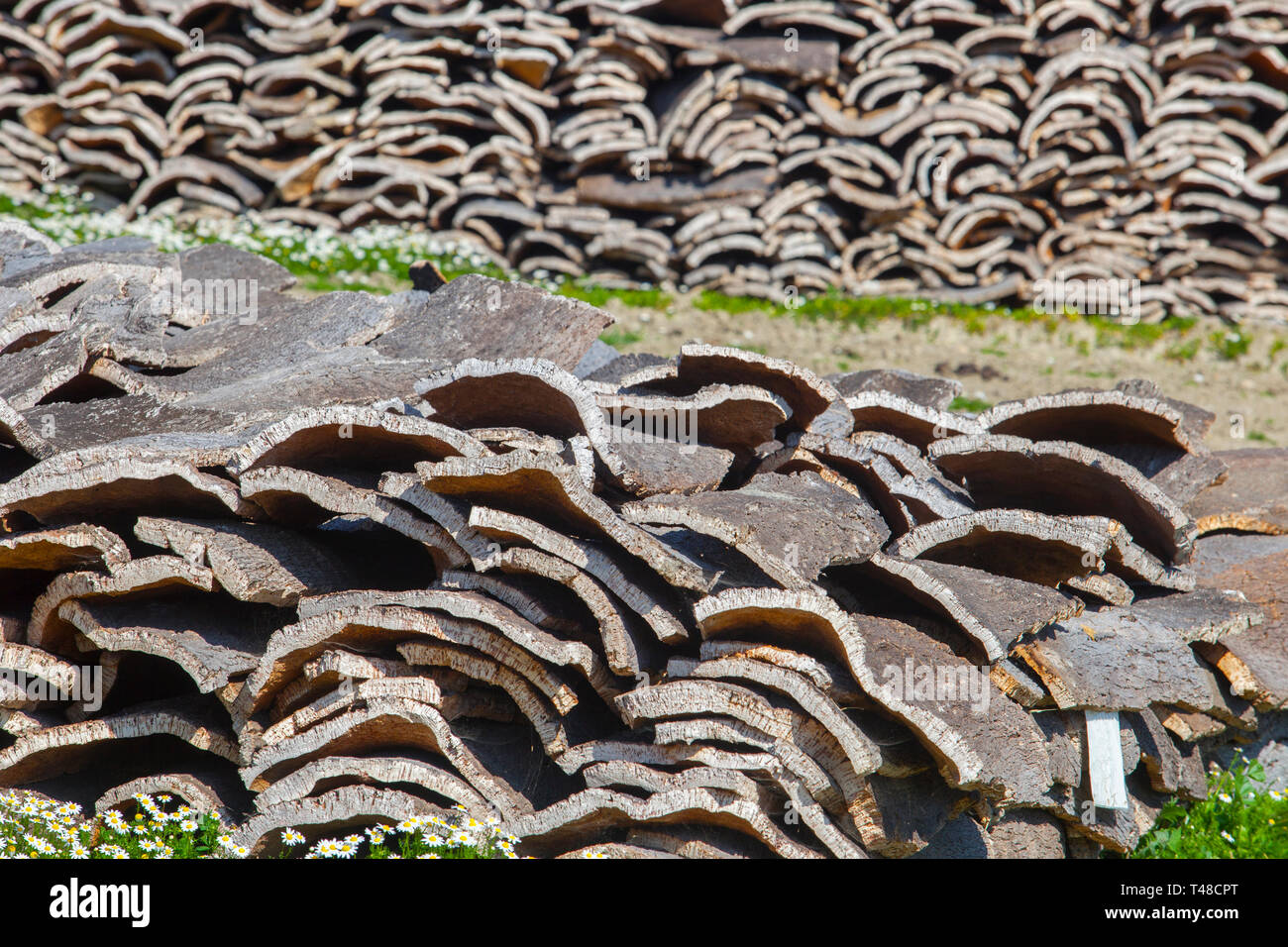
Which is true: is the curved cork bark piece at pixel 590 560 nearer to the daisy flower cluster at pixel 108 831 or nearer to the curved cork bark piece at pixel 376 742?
the curved cork bark piece at pixel 376 742

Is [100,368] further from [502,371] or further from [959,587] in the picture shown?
[959,587]

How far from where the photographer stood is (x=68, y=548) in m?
3.66

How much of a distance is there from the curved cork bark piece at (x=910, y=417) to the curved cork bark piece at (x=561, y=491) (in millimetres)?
1561

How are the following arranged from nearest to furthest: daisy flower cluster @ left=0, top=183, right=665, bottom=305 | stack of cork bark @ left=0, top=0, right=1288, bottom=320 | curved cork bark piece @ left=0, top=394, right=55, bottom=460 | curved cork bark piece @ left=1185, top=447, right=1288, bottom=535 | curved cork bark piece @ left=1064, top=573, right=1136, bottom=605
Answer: curved cork bark piece @ left=0, top=394, right=55, bottom=460
curved cork bark piece @ left=1064, top=573, right=1136, bottom=605
curved cork bark piece @ left=1185, top=447, right=1288, bottom=535
daisy flower cluster @ left=0, top=183, right=665, bottom=305
stack of cork bark @ left=0, top=0, right=1288, bottom=320

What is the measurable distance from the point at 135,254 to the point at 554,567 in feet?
12.7

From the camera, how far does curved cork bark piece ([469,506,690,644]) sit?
10.9 ft

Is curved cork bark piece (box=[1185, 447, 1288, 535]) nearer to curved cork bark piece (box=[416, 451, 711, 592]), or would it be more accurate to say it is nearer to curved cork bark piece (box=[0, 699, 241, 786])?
curved cork bark piece (box=[416, 451, 711, 592])

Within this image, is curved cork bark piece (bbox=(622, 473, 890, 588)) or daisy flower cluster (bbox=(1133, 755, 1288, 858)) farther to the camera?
daisy flower cluster (bbox=(1133, 755, 1288, 858))

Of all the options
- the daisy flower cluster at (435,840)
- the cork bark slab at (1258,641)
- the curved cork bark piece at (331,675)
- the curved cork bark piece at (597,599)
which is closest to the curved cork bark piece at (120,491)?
the curved cork bark piece at (331,675)

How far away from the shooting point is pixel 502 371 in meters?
3.72

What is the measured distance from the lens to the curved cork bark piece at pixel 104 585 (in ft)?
11.5

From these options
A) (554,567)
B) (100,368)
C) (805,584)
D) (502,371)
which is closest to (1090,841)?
(805,584)

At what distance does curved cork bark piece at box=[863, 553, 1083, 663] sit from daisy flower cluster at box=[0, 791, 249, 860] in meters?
2.24

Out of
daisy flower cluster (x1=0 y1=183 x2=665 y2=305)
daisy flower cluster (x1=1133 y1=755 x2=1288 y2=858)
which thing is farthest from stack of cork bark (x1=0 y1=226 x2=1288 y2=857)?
daisy flower cluster (x1=0 y1=183 x2=665 y2=305)
